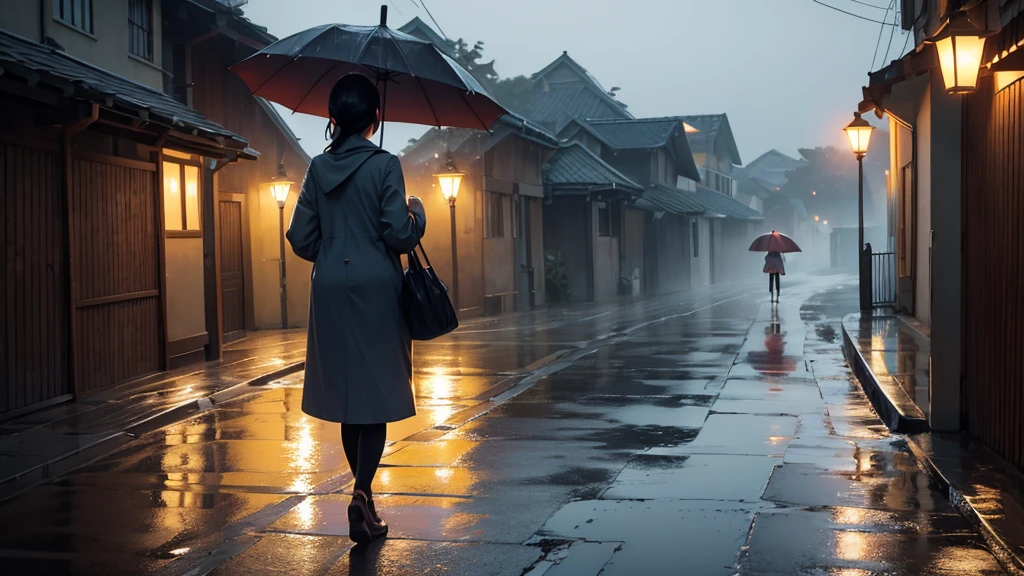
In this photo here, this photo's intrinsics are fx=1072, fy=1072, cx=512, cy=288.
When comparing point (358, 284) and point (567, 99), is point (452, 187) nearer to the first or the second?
point (358, 284)

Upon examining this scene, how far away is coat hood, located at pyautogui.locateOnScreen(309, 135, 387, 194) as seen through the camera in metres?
5.04

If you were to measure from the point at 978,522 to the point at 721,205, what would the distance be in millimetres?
45353

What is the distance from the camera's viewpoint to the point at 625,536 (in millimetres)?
5094

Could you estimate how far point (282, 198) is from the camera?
739 inches

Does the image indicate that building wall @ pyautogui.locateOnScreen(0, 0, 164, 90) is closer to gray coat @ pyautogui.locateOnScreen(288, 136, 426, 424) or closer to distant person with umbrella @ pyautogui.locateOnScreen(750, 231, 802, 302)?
gray coat @ pyautogui.locateOnScreen(288, 136, 426, 424)

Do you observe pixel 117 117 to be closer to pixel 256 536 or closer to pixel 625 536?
pixel 256 536

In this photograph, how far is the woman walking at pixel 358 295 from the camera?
498 centimetres

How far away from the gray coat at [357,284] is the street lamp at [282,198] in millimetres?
13996

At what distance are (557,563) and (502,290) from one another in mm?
21093

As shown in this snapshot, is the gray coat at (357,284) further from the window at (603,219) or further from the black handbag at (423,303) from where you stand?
the window at (603,219)

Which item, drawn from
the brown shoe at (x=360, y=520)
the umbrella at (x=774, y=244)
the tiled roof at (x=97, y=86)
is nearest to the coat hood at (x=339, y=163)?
the brown shoe at (x=360, y=520)

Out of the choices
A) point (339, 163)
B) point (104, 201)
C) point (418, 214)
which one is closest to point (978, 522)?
point (418, 214)

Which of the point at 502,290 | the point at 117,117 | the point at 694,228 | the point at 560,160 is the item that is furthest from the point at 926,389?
the point at 694,228

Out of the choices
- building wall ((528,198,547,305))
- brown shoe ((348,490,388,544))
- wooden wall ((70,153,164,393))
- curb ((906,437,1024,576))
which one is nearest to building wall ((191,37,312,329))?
wooden wall ((70,153,164,393))
